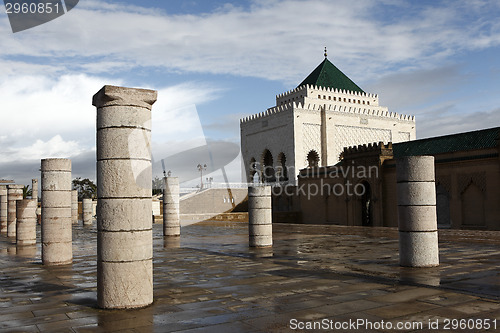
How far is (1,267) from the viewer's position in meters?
7.88

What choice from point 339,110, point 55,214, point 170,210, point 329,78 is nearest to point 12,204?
point 170,210

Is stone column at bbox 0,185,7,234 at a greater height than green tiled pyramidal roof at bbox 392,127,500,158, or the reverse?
green tiled pyramidal roof at bbox 392,127,500,158

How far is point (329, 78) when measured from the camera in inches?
1597

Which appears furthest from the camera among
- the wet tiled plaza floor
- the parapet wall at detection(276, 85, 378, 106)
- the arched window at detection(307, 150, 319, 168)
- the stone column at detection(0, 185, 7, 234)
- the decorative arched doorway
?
the parapet wall at detection(276, 85, 378, 106)

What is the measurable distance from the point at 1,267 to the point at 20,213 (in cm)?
454

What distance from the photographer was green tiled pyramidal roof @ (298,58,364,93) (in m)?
39.8

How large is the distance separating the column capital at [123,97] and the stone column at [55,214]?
400 cm

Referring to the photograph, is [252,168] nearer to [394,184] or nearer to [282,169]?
[282,169]

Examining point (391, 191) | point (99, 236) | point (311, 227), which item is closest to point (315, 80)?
point (391, 191)

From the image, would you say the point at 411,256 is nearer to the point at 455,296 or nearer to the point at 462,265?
the point at 462,265

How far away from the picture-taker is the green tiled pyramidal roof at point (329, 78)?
3978 centimetres

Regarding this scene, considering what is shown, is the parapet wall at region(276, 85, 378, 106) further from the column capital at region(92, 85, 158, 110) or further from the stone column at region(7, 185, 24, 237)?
the column capital at region(92, 85, 158, 110)

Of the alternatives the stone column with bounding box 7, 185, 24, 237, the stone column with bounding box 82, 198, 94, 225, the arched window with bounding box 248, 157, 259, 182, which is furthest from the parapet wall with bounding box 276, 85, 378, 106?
the stone column with bounding box 7, 185, 24, 237

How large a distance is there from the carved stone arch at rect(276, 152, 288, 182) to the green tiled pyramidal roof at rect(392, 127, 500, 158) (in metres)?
14.5
